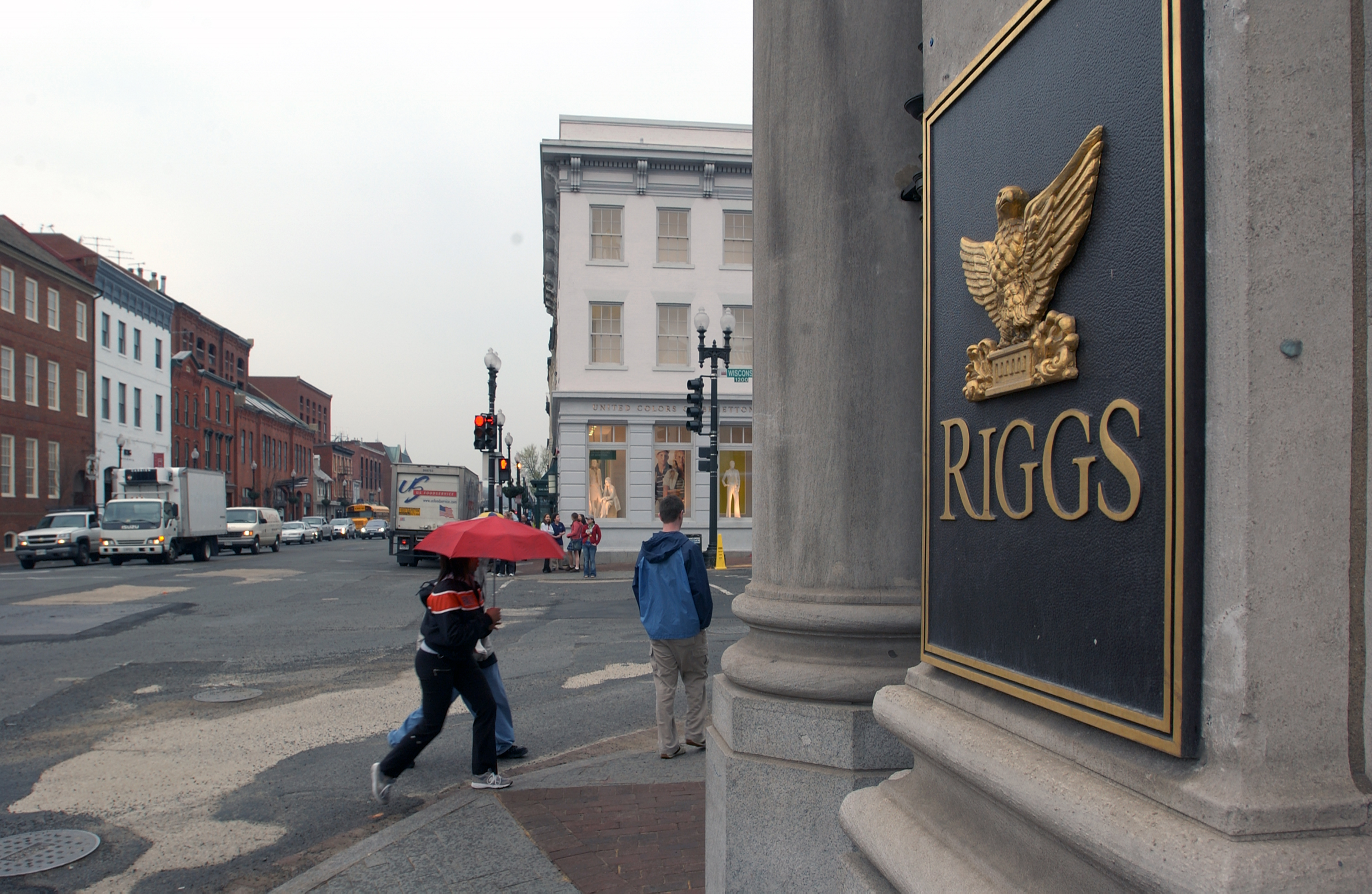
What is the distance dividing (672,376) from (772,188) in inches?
1147

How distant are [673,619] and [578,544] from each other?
65.2ft

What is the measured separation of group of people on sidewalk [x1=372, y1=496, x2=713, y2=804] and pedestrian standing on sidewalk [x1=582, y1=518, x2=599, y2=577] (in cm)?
1714

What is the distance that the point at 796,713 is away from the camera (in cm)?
341

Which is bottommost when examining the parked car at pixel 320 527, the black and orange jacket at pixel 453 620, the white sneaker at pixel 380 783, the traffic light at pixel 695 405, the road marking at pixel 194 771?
the parked car at pixel 320 527

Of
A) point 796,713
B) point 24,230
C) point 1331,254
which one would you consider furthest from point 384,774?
point 24,230

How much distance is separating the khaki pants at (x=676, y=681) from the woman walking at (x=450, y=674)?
118 cm

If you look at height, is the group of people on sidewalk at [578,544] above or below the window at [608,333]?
below

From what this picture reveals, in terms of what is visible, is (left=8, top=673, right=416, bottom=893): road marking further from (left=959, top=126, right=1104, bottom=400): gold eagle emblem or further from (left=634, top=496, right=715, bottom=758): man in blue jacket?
(left=959, top=126, right=1104, bottom=400): gold eagle emblem

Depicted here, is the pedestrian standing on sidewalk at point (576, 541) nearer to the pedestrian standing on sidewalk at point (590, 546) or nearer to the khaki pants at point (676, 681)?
the pedestrian standing on sidewalk at point (590, 546)

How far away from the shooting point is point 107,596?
1817cm

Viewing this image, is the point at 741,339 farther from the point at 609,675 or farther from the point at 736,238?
the point at 609,675

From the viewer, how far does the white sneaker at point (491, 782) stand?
19.7ft

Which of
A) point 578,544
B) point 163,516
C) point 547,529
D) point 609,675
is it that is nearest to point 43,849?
point 609,675

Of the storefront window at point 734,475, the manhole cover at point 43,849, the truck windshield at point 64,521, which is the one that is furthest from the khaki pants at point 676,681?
the truck windshield at point 64,521
